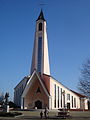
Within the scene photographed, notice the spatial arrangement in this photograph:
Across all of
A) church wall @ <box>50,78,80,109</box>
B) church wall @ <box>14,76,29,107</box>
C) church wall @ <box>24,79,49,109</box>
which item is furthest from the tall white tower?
church wall @ <box>50,78,80,109</box>

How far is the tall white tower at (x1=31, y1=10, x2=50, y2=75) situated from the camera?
220 feet

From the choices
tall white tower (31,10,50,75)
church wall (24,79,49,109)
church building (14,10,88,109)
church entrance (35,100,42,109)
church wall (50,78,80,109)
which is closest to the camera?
church building (14,10,88,109)

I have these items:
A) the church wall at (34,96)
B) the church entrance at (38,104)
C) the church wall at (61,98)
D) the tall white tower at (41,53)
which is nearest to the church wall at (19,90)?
the church wall at (34,96)

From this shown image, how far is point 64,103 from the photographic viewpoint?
59812mm

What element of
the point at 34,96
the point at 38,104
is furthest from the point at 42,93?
the point at 38,104

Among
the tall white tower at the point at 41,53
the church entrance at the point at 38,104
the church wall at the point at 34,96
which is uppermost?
the tall white tower at the point at 41,53

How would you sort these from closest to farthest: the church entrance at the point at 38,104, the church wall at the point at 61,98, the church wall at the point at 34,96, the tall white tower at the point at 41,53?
the church wall at the point at 61,98
the church wall at the point at 34,96
the church entrance at the point at 38,104
the tall white tower at the point at 41,53

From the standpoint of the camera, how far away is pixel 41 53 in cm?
6800

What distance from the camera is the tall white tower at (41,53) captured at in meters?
67.2

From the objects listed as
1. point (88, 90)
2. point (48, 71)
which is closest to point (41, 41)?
point (48, 71)

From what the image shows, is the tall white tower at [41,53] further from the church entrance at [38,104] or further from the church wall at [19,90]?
the church entrance at [38,104]

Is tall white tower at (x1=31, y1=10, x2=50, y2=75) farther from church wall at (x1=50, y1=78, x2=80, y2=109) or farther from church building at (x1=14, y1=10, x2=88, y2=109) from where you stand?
church wall at (x1=50, y1=78, x2=80, y2=109)

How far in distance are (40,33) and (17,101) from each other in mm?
23025

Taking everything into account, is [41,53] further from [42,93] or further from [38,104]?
[38,104]
